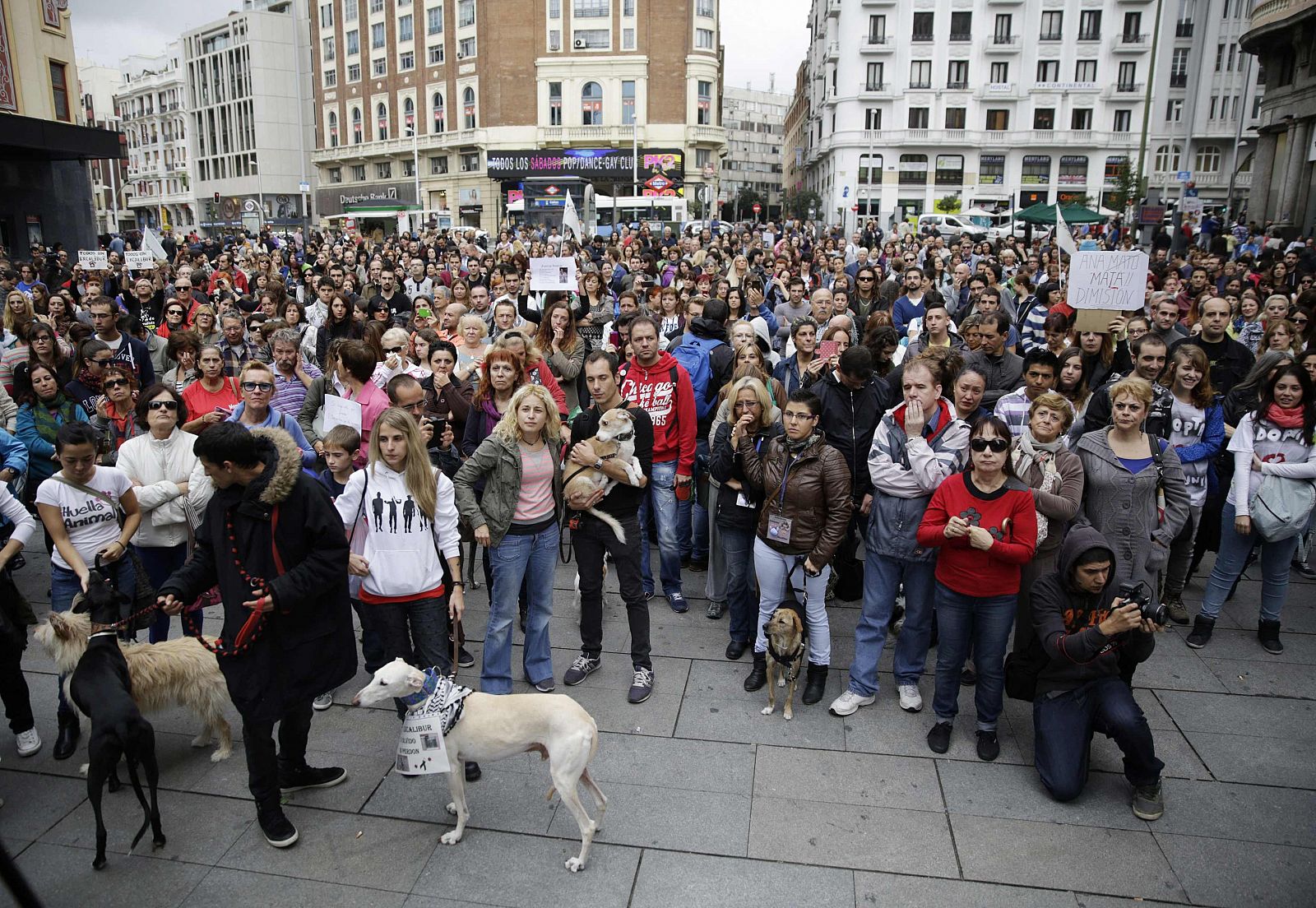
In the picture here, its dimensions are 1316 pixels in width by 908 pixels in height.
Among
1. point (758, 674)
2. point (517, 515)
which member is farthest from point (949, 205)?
point (517, 515)

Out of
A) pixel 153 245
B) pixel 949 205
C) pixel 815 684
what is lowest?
pixel 815 684

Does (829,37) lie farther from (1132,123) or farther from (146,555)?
(146,555)

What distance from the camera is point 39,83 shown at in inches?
1182

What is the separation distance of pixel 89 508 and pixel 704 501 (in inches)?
172

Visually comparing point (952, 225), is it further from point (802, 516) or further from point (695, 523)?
point (802, 516)

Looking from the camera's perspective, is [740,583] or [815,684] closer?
[815,684]

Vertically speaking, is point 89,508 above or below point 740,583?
above

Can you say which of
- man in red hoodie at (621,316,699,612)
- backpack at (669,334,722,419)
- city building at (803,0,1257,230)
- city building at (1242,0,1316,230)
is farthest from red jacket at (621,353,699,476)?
city building at (803,0,1257,230)

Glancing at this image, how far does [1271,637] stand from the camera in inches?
225

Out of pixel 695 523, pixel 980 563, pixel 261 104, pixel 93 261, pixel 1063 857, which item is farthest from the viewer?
pixel 261 104

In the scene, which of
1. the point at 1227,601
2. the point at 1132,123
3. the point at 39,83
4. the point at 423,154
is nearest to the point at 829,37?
the point at 1132,123

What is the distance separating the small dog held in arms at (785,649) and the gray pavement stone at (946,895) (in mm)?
1354

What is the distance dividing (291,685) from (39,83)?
36403 millimetres

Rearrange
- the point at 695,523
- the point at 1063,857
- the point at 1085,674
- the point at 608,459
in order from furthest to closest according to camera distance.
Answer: the point at 695,523 < the point at 608,459 < the point at 1085,674 < the point at 1063,857
